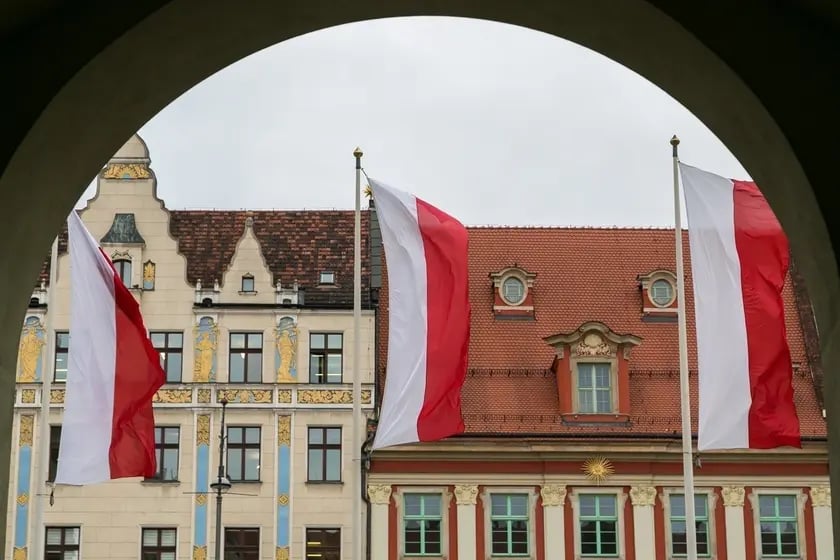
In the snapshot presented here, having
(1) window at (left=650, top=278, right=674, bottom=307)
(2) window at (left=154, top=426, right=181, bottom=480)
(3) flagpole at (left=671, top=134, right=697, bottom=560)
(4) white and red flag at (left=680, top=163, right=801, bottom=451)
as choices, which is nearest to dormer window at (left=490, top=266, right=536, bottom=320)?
(1) window at (left=650, top=278, right=674, bottom=307)

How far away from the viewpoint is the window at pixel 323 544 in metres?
33.1

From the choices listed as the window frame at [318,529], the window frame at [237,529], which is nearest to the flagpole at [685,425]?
the window frame at [318,529]

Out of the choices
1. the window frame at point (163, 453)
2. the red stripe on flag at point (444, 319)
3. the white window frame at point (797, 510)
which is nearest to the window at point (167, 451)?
the window frame at point (163, 453)

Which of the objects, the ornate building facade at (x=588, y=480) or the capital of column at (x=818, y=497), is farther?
the capital of column at (x=818, y=497)

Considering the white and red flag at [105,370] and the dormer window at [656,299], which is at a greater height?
the dormer window at [656,299]

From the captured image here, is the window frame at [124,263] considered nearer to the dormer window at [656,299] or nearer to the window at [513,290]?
the window at [513,290]

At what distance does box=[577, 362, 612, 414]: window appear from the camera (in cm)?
3469

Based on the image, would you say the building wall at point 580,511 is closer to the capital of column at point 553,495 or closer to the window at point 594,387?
the capital of column at point 553,495

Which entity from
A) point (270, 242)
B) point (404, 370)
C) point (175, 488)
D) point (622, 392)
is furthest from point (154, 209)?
point (404, 370)

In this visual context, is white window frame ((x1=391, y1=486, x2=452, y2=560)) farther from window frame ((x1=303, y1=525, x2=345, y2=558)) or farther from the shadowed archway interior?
the shadowed archway interior

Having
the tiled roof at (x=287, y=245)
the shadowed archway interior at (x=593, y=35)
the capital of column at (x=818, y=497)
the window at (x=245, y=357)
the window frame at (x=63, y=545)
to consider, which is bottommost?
the shadowed archway interior at (x=593, y=35)

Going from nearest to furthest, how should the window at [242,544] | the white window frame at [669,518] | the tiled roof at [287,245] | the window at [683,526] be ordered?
the window at [242,544] → the white window frame at [669,518] → the window at [683,526] → the tiled roof at [287,245]

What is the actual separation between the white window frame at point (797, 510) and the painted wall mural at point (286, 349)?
1067cm

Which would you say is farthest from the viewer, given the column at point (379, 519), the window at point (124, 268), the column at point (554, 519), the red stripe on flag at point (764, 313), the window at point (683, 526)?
the window at point (124, 268)
